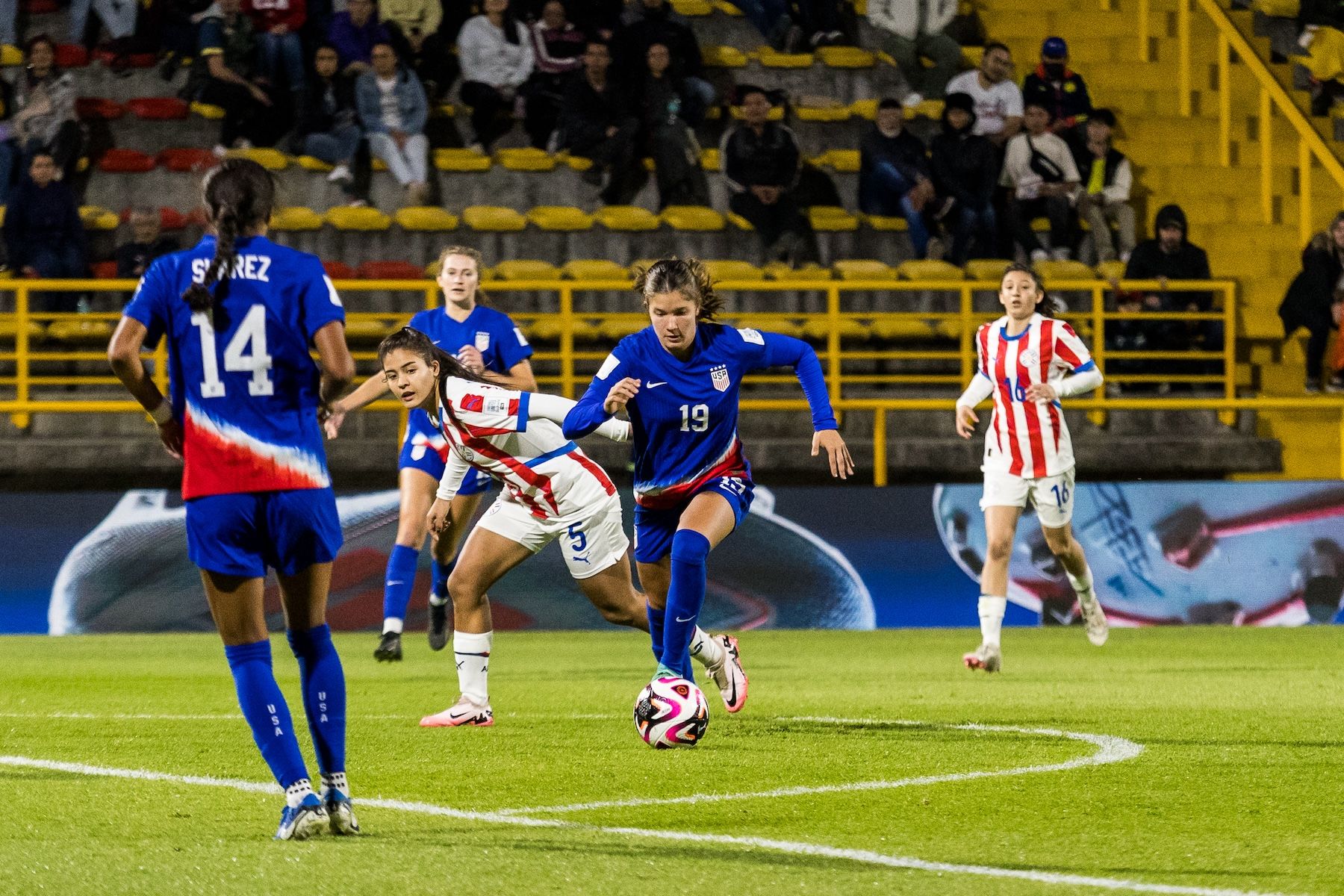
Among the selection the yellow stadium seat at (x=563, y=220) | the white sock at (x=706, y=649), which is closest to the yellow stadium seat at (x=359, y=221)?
the yellow stadium seat at (x=563, y=220)

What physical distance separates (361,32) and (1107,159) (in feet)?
23.9

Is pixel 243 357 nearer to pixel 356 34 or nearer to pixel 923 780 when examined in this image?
pixel 923 780

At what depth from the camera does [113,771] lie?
6668mm

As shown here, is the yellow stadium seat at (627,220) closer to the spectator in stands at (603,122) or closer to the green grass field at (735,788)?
the spectator in stands at (603,122)

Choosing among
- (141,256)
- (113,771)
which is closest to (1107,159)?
(141,256)

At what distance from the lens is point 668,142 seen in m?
18.7

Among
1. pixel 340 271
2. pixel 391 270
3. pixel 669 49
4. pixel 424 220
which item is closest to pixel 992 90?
pixel 669 49

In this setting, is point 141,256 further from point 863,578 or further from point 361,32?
point 863,578

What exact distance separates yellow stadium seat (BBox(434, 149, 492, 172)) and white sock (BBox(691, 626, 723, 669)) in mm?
11928

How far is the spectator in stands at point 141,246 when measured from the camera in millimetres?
16953

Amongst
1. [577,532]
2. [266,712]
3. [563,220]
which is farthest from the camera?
[563,220]

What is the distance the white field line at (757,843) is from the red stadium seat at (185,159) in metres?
13.2

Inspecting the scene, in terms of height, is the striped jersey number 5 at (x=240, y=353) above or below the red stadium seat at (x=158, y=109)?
below

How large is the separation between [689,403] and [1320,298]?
455 inches
